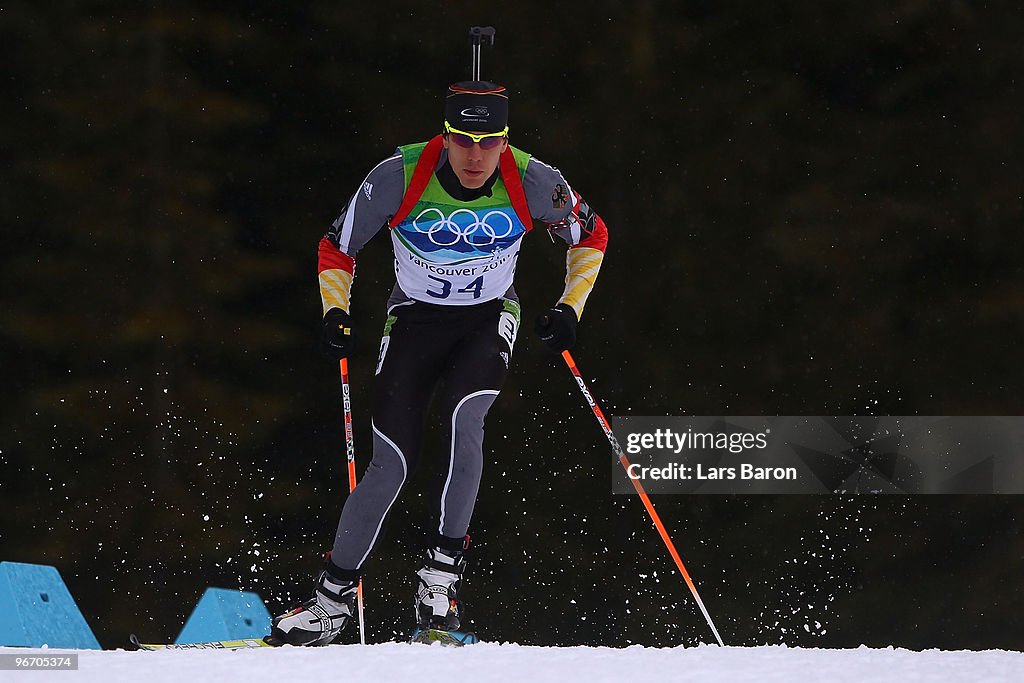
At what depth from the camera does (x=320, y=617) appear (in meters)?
4.02

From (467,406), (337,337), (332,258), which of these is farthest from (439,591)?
(332,258)

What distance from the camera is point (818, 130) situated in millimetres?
5961

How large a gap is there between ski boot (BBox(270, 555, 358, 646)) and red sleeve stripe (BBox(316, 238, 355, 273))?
3.26 feet

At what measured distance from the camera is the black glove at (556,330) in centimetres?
401

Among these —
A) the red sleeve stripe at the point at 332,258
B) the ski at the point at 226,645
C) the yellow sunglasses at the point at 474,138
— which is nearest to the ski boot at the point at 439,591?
the ski at the point at 226,645

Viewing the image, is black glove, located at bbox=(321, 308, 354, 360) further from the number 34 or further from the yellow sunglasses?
the yellow sunglasses

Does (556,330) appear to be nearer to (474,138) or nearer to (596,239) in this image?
(596,239)

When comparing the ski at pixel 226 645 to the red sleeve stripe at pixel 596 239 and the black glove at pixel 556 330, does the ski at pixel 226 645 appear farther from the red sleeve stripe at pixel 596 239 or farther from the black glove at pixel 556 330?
the red sleeve stripe at pixel 596 239

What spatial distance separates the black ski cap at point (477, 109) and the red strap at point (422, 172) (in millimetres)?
121

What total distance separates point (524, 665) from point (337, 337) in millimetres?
1180

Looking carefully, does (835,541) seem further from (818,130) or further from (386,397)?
(386,397)

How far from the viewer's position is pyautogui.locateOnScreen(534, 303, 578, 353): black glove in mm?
4012

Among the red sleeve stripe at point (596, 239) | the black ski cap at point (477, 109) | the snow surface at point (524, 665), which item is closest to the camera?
the snow surface at point (524, 665)

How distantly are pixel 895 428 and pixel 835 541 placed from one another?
687 mm
